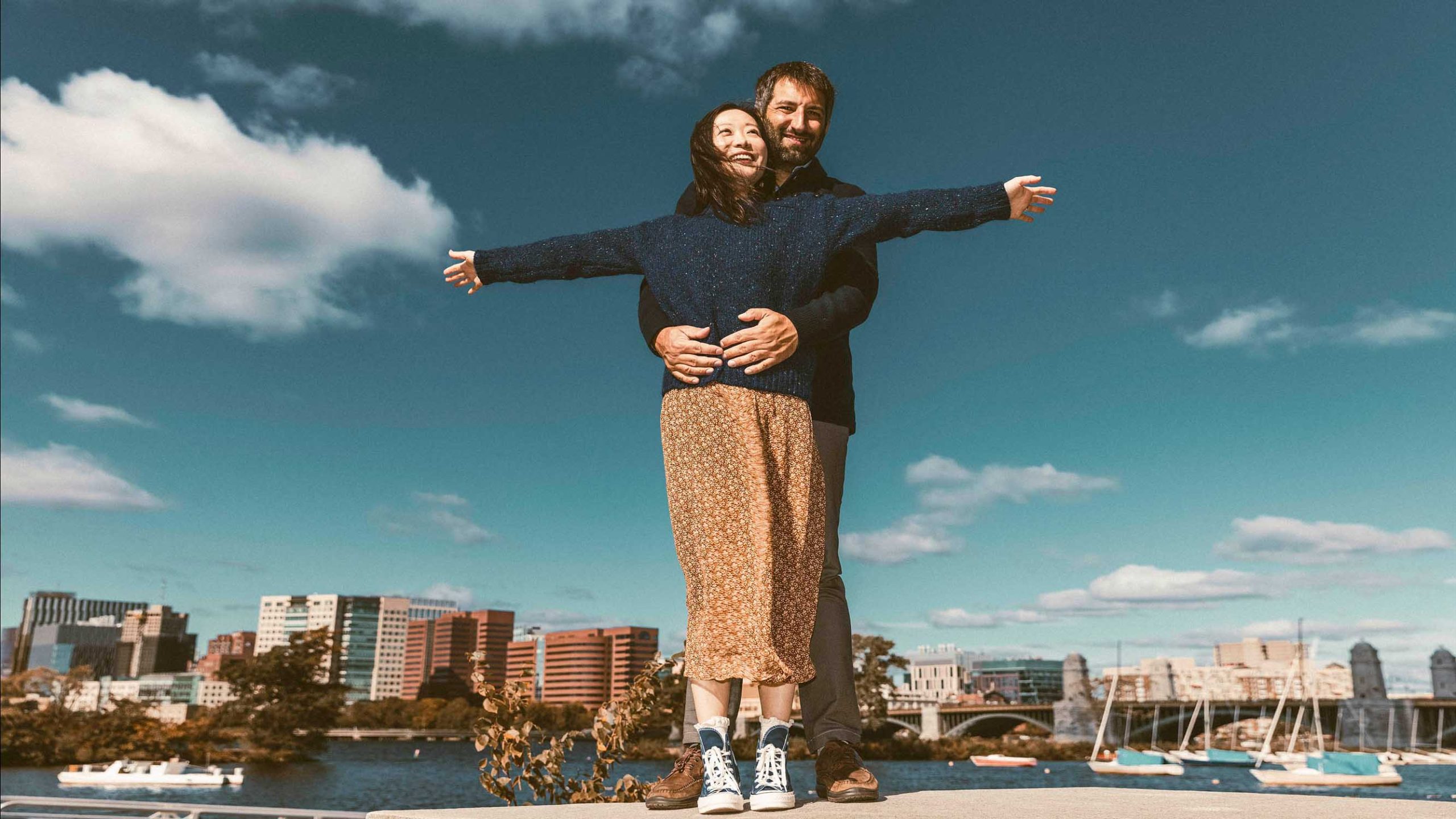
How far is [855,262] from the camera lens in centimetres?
273

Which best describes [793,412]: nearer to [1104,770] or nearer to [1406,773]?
[1104,770]

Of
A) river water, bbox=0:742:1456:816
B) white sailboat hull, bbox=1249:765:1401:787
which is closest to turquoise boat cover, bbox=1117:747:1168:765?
river water, bbox=0:742:1456:816

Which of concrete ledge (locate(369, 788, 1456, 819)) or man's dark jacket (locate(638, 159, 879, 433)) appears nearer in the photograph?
concrete ledge (locate(369, 788, 1456, 819))

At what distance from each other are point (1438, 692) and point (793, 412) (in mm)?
129806

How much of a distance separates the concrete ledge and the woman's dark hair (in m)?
1.48

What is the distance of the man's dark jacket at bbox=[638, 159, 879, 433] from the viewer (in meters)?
2.58

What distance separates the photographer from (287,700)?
7231 centimetres

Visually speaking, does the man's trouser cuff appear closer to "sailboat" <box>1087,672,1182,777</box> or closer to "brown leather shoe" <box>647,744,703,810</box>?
"brown leather shoe" <box>647,744,703,810</box>

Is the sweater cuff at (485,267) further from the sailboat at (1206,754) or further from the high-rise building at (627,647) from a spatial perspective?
the high-rise building at (627,647)

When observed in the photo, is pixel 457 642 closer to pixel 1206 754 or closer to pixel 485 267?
pixel 1206 754

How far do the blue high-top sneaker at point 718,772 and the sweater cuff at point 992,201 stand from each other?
4.79 ft

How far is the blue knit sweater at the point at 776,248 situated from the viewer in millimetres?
2529

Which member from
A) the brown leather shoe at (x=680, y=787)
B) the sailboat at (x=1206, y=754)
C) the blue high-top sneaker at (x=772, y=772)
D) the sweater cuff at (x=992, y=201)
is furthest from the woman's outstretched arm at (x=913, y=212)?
the sailboat at (x=1206, y=754)

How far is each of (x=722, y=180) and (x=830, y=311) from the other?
0.46 m
